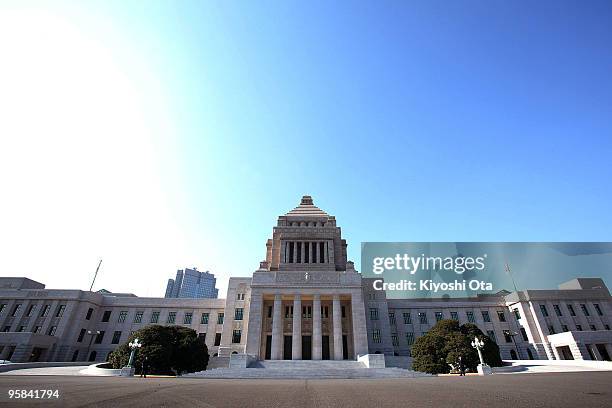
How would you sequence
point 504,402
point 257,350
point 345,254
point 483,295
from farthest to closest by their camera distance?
point 483,295
point 345,254
point 257,350
point 504,402

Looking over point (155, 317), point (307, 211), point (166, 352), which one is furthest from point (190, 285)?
point (166, 352)

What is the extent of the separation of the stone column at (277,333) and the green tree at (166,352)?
9891mm

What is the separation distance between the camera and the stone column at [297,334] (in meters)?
35.0

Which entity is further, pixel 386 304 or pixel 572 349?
pixel 386 304

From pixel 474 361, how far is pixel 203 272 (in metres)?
188

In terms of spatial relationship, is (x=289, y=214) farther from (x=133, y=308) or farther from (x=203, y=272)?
(x=203, y=272)

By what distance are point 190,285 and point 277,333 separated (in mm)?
165266

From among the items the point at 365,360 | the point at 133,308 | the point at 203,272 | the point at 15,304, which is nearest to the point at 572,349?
the point at 365,360

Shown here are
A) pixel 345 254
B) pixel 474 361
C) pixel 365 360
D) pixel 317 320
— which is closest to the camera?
pixel 474 361

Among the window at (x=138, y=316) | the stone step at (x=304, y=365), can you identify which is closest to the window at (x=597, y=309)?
the stone step at (x=304, y=365)

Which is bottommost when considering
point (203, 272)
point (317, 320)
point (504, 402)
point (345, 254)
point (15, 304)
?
point (504, 402)

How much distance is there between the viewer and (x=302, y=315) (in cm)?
4297

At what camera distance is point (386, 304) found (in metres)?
48.8

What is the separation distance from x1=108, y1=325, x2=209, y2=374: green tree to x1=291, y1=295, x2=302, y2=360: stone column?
37.1 ft
